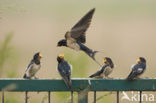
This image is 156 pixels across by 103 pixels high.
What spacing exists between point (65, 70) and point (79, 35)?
0.60 metres

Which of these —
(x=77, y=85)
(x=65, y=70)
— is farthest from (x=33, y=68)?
(x=77, y=85)

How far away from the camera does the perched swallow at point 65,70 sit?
2.38 metres

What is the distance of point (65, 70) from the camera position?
2.56 meters

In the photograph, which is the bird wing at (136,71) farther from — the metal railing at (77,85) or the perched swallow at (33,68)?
the perched swallow at (33,68)

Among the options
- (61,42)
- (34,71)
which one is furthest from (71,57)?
(61,42)

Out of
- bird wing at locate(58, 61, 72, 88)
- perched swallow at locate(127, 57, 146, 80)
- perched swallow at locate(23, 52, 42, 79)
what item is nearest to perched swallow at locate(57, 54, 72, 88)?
bird wing at locate(58, 61, 72, 88)

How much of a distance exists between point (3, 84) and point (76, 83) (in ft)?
0.94

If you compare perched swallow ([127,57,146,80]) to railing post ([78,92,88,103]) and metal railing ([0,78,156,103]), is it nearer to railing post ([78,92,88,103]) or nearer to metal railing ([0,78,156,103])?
metal railing ([0,78,156,103])

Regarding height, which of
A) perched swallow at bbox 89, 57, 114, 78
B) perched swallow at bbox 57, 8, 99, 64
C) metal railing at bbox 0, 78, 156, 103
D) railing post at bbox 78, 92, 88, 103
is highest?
perched swallow at bbox 57, 8, 99, 64

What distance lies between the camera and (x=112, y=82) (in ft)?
7.86

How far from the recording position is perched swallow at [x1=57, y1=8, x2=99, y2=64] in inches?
119

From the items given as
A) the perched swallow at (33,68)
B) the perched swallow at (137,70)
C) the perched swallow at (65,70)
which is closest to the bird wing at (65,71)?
the perched swallow at (65,70)

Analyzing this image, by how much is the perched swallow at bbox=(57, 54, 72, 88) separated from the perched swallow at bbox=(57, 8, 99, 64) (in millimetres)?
290

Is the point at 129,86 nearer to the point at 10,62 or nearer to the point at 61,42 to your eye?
the point at 10,62
